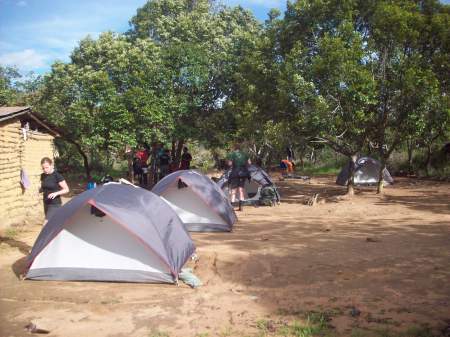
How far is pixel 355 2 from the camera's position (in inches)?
531

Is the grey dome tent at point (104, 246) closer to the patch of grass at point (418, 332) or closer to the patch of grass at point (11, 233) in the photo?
the patch of grass at point (418, 332)

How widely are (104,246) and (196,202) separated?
10.8 feet

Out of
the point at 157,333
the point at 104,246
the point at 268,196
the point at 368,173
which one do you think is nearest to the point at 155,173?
the point at 268,196

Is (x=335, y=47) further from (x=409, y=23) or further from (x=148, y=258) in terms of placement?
(x=148, y=258)

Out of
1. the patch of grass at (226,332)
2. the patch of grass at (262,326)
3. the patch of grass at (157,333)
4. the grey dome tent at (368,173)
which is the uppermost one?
the grey dome tent at (368,173)

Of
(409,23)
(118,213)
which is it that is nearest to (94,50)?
(409,23)

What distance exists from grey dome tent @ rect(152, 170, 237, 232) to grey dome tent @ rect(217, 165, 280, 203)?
3.10 meters

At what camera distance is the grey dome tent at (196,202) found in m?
9.00

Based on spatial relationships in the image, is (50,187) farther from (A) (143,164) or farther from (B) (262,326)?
(A) (143,164)

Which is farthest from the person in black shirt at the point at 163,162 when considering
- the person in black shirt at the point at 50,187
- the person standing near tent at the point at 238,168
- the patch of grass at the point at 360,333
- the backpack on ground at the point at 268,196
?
the patch of grass at the point at 360,333

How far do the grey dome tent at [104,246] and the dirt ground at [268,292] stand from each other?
18cm

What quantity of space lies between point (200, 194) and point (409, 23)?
8.21m

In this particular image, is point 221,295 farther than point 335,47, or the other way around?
point 335,47

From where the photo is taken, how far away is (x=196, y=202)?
908 cm
